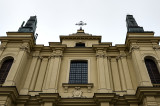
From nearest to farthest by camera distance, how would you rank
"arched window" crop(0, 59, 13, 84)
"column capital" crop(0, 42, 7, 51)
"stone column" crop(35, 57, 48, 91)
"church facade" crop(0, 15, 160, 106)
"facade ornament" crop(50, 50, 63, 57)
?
"church facade" crop(0, 15, 160, 106), "stone column" crop(35, 57, 48, 91), "arched window" crop(0, 59, 13, 84), "facade ornament" crop(50, 50, 63, 57), "column capital" crop(0, 42, 7, 51)

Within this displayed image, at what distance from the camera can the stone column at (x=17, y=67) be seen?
1727 cm

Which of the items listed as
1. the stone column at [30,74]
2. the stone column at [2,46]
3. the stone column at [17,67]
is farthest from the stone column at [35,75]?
the stone column at [2,46]

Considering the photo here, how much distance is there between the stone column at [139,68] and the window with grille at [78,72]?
4.43 metres

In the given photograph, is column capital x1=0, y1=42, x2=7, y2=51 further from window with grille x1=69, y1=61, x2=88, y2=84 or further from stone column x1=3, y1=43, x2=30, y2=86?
window with grille x1=69, y1=61, x2=88, y2=84

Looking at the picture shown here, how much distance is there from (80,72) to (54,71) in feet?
8.09

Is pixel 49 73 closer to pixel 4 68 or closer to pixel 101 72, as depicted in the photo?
pixel 4 68

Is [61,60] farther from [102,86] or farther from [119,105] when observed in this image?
[119,105]

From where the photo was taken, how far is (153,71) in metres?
19.1

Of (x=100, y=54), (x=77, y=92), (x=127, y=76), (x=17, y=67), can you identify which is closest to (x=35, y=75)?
(x=17, y=67)

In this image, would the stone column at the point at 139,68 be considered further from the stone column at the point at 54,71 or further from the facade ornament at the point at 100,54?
the stone column at the point at 54,71

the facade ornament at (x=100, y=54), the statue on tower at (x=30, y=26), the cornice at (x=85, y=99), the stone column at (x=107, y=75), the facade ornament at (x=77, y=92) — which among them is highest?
the statue on tower at (x=30, y=26)

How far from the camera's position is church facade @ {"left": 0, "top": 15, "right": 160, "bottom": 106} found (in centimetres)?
1628

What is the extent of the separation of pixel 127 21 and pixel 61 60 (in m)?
11.2

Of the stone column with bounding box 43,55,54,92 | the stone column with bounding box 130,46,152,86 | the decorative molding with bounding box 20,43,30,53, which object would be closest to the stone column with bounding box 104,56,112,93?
the stone column with bounding box 130,46,152,86
